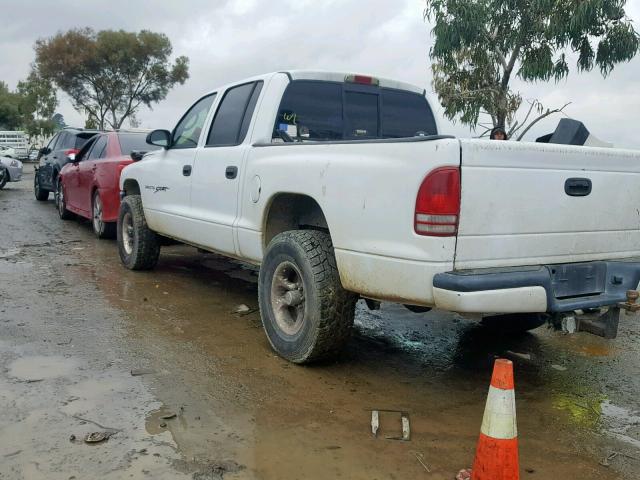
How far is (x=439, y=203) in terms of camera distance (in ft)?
10.2

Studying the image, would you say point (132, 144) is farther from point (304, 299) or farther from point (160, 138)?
point (304, 299)

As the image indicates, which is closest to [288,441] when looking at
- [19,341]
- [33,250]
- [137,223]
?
[19,341]

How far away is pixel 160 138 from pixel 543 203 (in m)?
3.94

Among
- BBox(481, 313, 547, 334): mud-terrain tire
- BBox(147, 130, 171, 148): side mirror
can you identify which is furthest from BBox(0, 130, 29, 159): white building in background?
BBox(481, 313, 547, 334): mud-terrain tire

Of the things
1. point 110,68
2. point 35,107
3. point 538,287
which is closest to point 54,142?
point 538,287

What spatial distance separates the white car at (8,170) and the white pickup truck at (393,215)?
1350cm

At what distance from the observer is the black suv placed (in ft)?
39.4

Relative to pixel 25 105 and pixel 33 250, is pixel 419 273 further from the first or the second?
pixel 25 105

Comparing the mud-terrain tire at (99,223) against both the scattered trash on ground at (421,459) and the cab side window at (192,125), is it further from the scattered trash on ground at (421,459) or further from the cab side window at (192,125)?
the scattered trash on ground at (421,459)

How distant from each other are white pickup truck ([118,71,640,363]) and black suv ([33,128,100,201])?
762 centimetres

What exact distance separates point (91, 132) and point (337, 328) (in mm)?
9883

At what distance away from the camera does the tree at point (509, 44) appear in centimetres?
1208

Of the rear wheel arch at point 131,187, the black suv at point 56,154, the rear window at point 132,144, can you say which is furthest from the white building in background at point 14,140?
the rear wheel arch at point 131,187

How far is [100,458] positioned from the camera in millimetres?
2826
